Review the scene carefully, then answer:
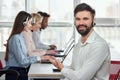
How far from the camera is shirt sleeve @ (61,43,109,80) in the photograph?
2160 millimetres

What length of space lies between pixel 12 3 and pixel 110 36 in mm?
2464

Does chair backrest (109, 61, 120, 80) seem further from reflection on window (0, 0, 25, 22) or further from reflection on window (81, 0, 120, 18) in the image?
reflection on window (0, 0, 25, 22)

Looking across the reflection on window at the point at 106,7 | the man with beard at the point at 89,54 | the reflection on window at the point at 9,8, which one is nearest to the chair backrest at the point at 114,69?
the man with beard at the point at 89,54

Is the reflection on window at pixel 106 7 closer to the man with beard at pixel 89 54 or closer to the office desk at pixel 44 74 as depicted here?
the office desk at pixel 44 74

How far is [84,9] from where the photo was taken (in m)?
2.23

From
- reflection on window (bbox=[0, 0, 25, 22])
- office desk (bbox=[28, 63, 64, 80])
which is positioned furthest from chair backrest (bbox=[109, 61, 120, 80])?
reflection on window (bbox=[0, 0, 25, 22])

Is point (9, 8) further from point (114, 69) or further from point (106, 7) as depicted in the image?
point (114, 69)

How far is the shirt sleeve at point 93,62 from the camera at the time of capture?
216 cm

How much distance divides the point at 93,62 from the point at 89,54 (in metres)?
0.08

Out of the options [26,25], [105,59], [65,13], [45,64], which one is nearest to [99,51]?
[105,59]

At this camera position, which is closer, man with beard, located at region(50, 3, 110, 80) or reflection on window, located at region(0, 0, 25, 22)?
man with beard, located at region(50, 3, 110, 80)

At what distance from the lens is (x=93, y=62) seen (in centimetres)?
216

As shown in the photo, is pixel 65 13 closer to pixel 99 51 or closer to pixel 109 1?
pixel 109 1

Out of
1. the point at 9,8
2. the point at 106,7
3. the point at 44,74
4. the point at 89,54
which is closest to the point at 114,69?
the point at 44,74
